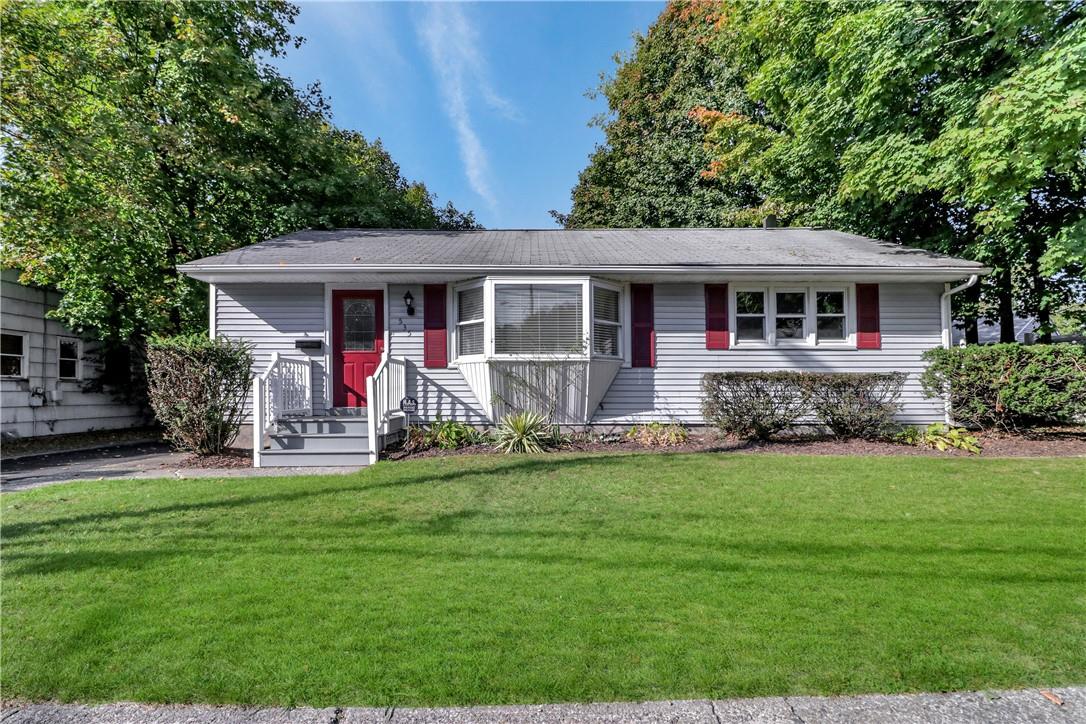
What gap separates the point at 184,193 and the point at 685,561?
13.3 meters

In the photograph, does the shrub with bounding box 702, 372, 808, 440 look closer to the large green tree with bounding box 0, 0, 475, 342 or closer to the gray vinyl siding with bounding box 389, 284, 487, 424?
the gray vinyl siding with bounding box 389, 284, 487, 424

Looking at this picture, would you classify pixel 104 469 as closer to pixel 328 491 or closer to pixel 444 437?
pixel 328 491

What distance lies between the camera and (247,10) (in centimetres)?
1277

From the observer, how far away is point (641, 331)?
859 centimetres

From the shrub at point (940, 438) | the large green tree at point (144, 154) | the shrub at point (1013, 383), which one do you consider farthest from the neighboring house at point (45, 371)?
the shrub at point (1013, 383)

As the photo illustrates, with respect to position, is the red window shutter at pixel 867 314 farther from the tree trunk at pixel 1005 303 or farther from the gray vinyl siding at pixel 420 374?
the gray vinyl siding at pixel 420 374

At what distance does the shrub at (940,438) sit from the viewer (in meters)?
7.32

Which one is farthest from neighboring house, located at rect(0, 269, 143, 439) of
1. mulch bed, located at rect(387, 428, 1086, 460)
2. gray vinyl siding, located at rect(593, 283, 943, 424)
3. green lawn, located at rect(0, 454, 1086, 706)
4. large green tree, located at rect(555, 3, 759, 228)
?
large green tree, located at rect(555, 3, 759, 228)

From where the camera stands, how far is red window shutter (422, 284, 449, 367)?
27.8 ft

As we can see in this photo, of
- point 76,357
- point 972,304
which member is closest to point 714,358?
point 972,304

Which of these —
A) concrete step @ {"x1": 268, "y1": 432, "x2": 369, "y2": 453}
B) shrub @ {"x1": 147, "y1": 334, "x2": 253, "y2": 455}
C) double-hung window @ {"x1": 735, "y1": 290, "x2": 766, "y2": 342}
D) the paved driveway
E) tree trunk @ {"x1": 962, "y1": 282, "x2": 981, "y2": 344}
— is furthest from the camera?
tree trunk @ {"x1": 962, "y1": 282, "x2": 981, "y2": 344}

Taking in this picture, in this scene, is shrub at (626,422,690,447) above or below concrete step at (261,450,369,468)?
above

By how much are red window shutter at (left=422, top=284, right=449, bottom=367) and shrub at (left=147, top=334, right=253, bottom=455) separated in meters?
2.71

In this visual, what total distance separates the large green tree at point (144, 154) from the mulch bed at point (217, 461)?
515 centimetres
